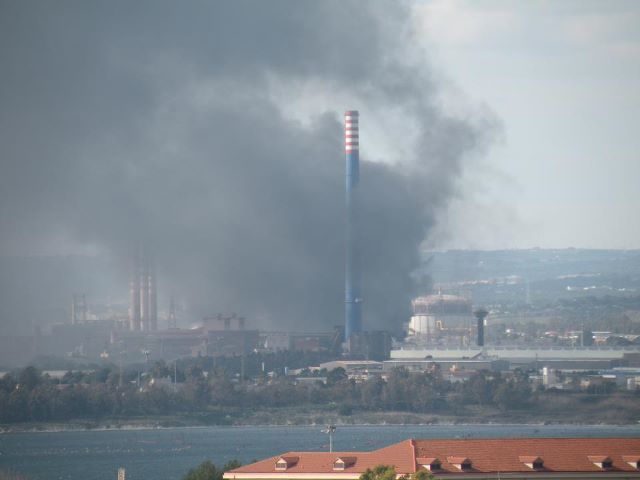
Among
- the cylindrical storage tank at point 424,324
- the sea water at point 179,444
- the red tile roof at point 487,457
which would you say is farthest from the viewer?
the cylindrical storage tank at point 424,324

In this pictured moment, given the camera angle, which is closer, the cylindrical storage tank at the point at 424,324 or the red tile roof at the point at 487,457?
the red tile roof at the point at 487,457

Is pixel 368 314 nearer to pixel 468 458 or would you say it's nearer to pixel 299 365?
pixel 299 365

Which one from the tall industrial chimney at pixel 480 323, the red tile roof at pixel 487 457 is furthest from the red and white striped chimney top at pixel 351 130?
the red tile roof at pixel 487 457

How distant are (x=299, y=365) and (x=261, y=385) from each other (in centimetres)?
1352

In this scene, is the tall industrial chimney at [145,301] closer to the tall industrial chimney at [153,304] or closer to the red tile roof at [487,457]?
the tall industrial chimney at [153,304]

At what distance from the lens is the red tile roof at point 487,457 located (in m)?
40.7

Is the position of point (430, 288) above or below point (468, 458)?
above

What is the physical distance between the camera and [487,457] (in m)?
41.1

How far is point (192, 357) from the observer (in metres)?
129

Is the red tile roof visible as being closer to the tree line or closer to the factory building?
the tree line

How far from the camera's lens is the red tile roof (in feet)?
133

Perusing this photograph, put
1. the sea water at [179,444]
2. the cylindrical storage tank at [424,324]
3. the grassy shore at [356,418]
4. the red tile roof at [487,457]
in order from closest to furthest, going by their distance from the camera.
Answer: the red tile roof at [487,457], the sea water at [179,444], the grassy shore at [356,418], the cylindrical storage tank at [424,324]

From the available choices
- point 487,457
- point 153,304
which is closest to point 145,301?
point 153,304

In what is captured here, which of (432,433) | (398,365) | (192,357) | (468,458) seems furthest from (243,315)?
(468,458)
